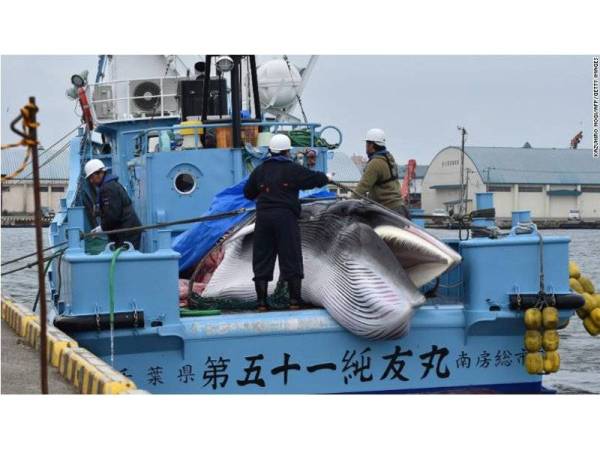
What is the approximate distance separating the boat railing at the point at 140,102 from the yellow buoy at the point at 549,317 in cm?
879

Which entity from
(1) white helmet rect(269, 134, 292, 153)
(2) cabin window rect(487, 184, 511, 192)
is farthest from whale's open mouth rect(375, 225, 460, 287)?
(2) cabin window rect(487, 184, 511, 192)

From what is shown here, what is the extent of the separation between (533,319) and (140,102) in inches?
370

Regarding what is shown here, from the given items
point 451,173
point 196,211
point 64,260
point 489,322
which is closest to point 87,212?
point 196,211

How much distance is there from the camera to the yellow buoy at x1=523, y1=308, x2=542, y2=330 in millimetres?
9906

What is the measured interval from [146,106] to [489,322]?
8.92 metres

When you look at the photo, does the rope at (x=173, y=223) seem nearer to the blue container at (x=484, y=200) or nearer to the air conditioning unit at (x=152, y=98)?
the blue container at (x=484, y=200)

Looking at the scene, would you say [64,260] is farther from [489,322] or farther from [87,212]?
[87,212]

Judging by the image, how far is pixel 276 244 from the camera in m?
10.3

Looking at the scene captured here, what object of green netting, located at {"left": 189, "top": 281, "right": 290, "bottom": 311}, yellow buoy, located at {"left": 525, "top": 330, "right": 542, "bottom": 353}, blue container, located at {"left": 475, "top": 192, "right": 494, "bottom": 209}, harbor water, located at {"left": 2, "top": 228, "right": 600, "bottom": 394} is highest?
blue container, located at {"left": 475, "top": 192, "right": 494, "bottom": 209}

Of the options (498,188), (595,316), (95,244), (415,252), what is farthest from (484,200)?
(498,188)

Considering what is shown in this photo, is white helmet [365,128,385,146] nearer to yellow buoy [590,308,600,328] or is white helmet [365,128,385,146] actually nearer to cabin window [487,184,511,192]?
yellow buoy [590,308,600,328]

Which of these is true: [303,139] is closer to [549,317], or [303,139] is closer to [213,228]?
[213,228]

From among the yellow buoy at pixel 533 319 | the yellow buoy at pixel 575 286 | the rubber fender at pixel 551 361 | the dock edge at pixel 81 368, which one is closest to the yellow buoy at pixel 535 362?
the rubber fender at pixel 551 361

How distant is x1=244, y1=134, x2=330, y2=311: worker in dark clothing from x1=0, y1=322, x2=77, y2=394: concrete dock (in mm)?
2045
